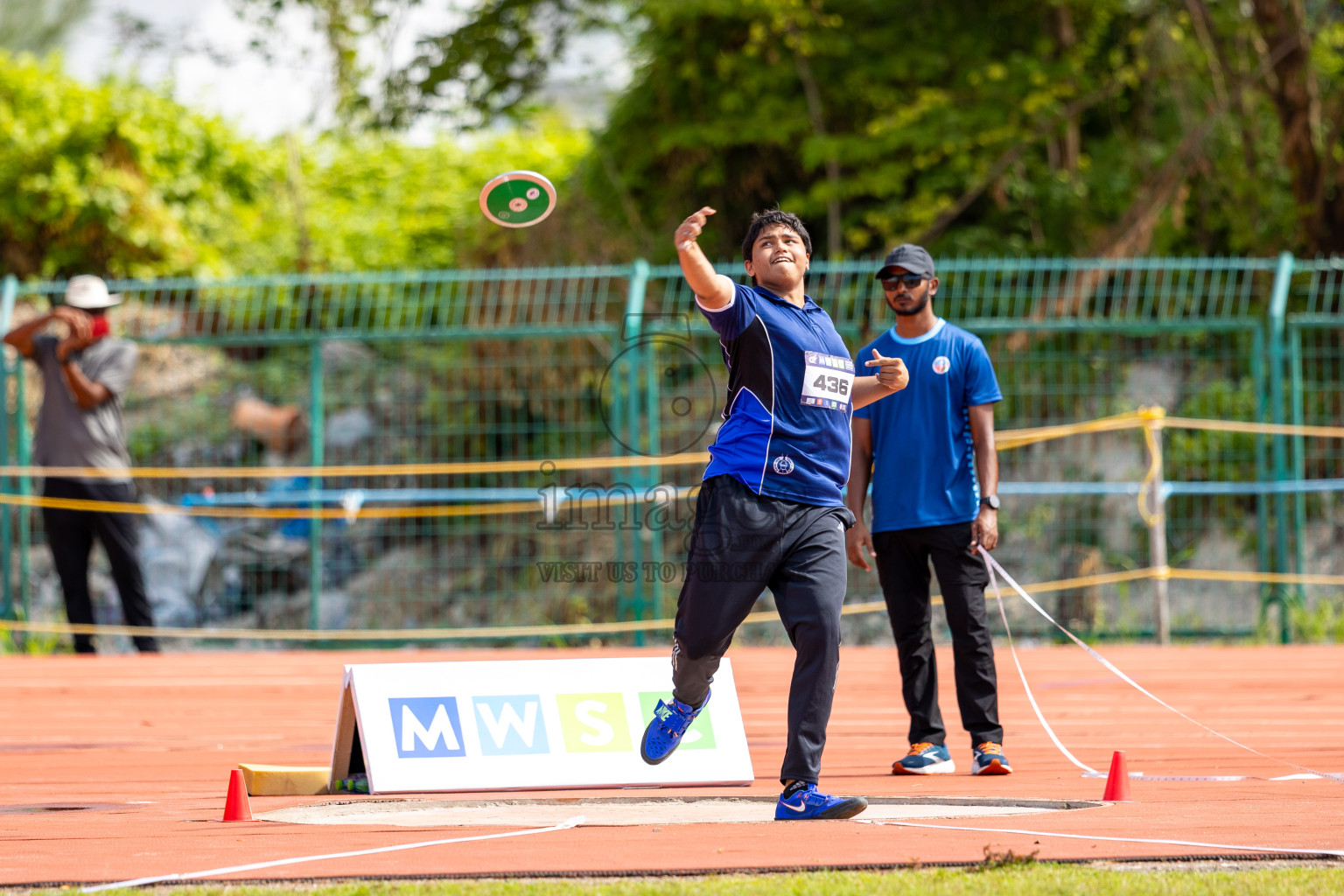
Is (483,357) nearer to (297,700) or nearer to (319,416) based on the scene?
(319,416)

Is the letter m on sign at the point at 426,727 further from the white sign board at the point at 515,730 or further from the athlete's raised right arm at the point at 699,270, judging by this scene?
the athlete's raised right arm at the point at 699,270

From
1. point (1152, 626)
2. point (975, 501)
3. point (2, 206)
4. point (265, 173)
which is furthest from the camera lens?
point (265, 173)

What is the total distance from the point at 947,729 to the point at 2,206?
623 inches

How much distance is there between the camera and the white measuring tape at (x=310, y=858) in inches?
126

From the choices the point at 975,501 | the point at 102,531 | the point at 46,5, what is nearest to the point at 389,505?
the point at 102,531

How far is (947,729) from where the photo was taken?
688 cm

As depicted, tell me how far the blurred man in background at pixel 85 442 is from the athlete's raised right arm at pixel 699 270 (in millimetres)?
7072

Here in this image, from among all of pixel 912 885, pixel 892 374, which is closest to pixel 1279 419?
pixel 892 374

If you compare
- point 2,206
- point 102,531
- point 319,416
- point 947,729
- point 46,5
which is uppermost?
point 46,5

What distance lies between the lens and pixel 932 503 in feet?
18.2

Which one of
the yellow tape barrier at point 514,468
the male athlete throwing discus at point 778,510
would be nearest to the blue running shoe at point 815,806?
the male athlete throwing discus at point 778,510

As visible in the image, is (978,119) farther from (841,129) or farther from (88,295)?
(88,295)

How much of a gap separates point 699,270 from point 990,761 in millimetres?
2353

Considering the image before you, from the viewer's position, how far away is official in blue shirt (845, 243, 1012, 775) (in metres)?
5.50
